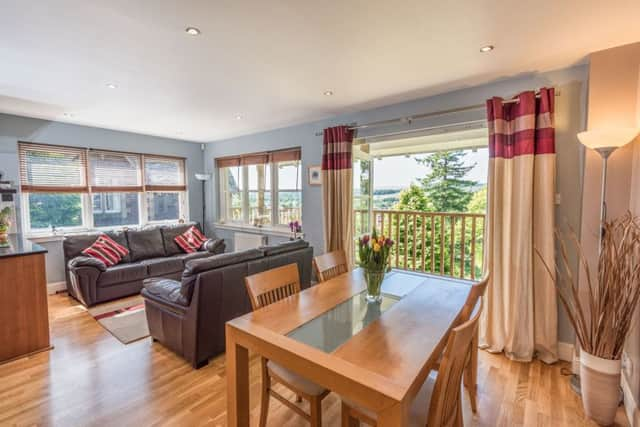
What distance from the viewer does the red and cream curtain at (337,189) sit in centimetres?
367

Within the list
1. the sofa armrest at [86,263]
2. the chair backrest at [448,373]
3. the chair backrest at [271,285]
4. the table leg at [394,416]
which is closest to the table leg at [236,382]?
the chair backrest at [271,285]

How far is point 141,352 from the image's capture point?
8.52ft

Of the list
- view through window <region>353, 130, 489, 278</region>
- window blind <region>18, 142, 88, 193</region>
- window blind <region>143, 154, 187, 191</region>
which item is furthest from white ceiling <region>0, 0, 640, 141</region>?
window blind <region>143, 154, 187, 191</region>

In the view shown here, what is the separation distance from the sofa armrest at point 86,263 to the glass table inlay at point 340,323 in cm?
342

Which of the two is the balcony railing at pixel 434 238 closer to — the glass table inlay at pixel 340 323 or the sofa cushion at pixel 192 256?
the glass table inlay at pixel 340 323

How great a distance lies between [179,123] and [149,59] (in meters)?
2.19

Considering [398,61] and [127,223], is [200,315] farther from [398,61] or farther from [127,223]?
[127,223]

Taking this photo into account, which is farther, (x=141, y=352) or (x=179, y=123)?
(x=179, y=123)

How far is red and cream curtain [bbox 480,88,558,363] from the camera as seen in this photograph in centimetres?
240

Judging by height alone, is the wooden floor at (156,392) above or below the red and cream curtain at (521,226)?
below

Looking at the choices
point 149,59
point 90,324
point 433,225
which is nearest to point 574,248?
point 433,225

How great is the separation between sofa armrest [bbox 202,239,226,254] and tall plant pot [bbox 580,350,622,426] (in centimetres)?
461

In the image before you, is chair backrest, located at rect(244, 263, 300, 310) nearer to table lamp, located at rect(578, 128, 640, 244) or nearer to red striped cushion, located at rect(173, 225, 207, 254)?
table lamp, located at rect(578, 128, 640, 244)

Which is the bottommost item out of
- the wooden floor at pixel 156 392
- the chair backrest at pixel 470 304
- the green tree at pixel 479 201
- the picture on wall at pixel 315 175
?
the wooden floor at pixel 156 392
